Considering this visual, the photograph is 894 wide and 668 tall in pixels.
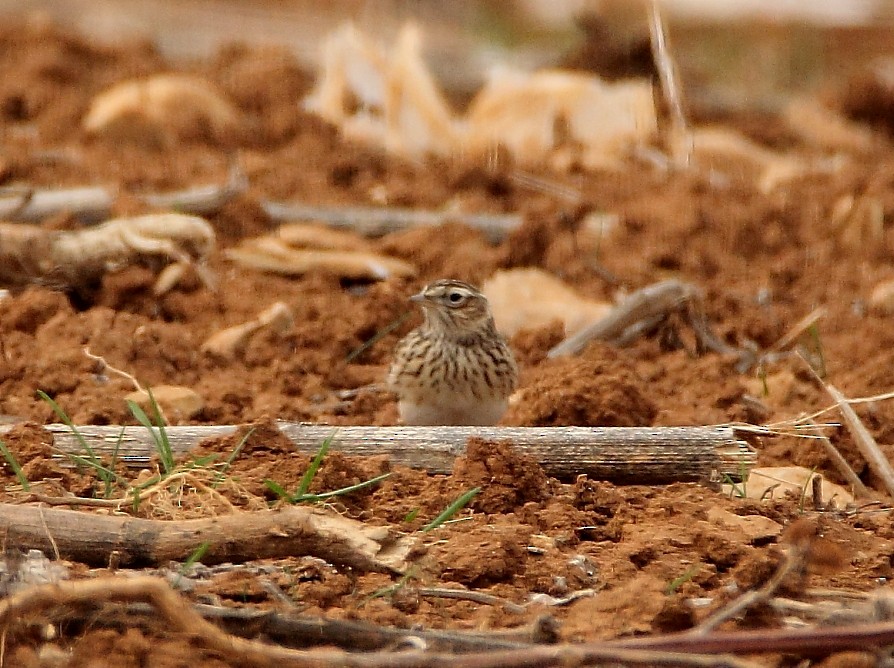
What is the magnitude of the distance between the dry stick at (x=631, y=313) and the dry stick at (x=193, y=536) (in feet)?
9.39

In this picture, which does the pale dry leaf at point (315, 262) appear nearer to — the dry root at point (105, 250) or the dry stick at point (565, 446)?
the dry root at point (105, 250)

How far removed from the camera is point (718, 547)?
4023 millimetres

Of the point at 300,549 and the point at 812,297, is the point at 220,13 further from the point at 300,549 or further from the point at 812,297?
the point at 300,549

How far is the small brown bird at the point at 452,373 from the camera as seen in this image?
18.5ft

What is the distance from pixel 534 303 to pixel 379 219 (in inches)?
48.7

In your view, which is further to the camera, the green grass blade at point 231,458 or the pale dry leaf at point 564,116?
the pale dry leaf at point 564,116

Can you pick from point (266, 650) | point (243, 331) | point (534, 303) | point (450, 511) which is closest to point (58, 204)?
point (243, 331)

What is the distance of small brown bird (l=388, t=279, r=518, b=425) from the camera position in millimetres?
5625

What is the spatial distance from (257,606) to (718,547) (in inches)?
51.8

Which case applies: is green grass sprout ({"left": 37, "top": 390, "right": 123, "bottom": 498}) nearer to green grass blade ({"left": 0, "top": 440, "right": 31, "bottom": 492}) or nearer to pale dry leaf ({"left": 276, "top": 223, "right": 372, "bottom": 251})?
green grass blade ({"left": 0, "top": 440, "right": 31, "bottom": 492})

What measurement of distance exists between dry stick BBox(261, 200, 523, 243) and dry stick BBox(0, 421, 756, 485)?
330 cm

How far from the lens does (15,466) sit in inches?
159

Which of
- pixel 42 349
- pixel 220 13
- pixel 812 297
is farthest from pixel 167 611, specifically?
pixel 220 13

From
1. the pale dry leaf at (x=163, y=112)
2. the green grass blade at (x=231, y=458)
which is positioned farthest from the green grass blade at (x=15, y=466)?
the pale dry leaf at (x=163, y=112)
